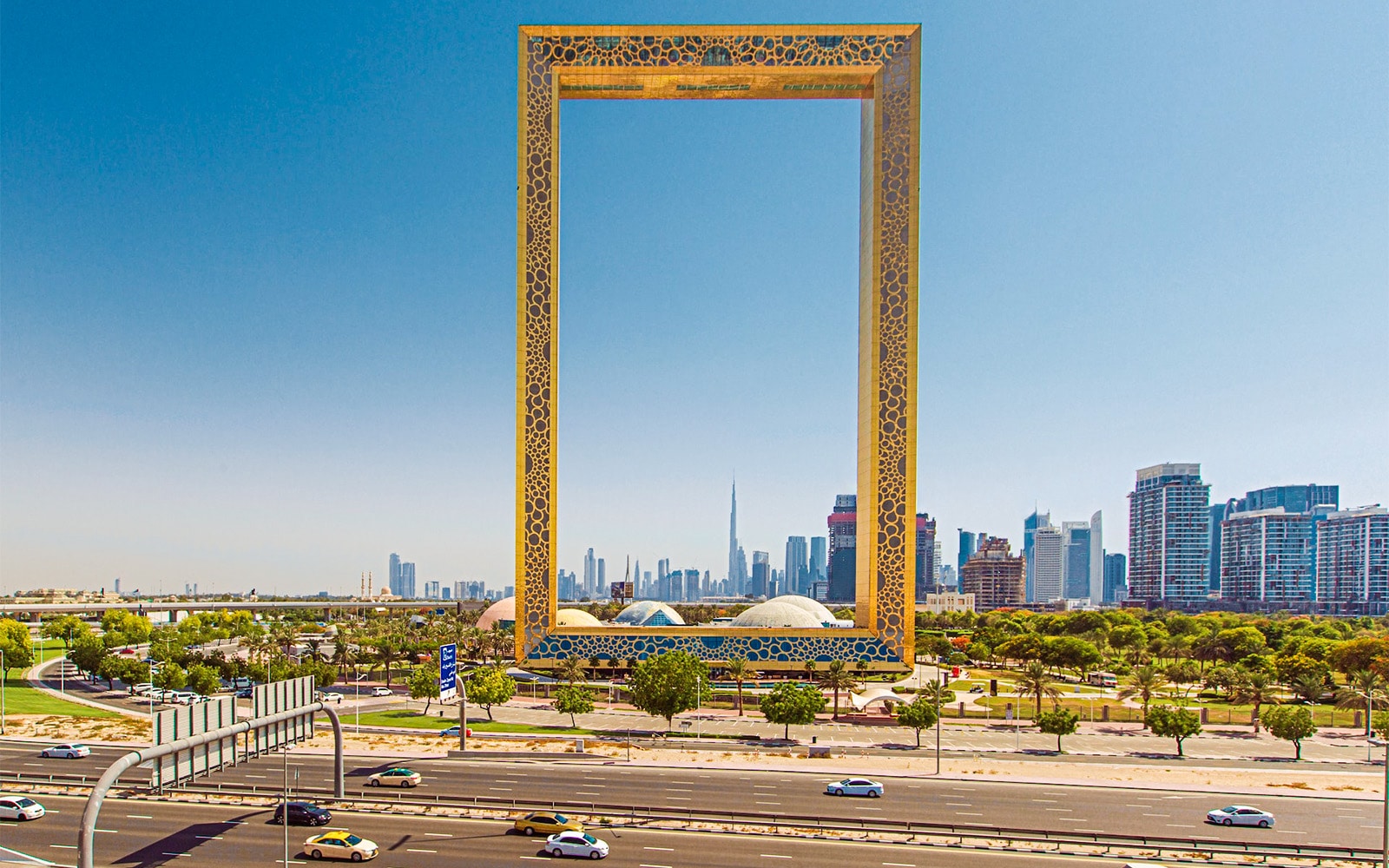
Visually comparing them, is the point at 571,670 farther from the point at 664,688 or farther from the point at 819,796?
the point at 819,796

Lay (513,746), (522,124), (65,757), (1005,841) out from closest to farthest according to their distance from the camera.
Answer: (1005,841) → (65,757) → (513,746) → (522,124)

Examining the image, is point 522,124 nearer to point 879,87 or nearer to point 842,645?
point 879,87

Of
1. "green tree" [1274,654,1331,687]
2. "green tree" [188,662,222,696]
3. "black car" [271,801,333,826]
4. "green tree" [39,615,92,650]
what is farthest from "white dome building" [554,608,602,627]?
"green tree" [1274,654,1331,687]

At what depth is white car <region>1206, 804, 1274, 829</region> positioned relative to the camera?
35.3 m

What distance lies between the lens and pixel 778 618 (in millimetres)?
91875

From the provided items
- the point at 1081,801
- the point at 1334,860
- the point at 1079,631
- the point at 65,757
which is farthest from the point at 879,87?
the point at 1079,631

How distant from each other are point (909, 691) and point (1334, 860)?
46872 mm

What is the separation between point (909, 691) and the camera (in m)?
76.4

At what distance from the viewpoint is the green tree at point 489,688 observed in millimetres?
60131

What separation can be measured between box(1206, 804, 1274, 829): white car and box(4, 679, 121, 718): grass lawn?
72.4 metres

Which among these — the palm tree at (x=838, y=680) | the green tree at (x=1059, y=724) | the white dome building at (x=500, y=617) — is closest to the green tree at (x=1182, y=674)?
the green tree at (x=1059, y=724)

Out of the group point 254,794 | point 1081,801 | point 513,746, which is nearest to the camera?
point 254,794

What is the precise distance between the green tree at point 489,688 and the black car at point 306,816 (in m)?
26.5

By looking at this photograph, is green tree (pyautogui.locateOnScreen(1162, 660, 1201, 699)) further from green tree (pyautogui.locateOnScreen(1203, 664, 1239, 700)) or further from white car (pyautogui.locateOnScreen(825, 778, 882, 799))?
white car (pyautogui.locateOnScreen(825, 778, 882, 799))
